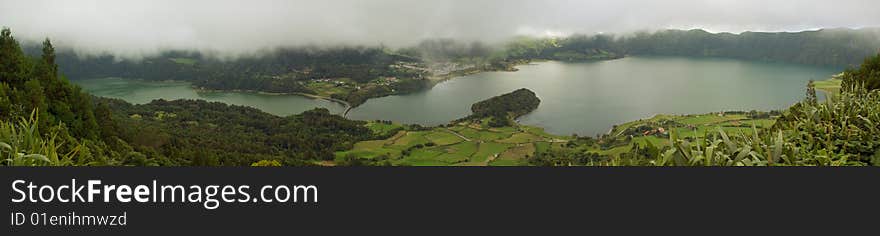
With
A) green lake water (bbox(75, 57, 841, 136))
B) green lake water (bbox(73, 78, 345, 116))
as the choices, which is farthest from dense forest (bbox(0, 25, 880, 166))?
green lake water (bbox(73, 78, 345, 116))

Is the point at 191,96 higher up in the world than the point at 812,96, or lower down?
lower down

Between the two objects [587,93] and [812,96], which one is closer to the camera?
[812,96]

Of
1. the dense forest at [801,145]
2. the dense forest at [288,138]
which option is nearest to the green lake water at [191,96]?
the dense forest at [288,138]

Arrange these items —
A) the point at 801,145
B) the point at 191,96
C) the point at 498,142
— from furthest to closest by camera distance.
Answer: the point at 191,96 → the point at 498,142 → the point at 801,145

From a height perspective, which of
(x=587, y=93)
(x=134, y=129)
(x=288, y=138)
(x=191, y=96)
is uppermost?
(x=134, y=129)

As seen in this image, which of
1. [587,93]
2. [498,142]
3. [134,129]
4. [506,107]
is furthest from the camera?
[587,93]

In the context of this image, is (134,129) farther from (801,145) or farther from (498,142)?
(498,142)

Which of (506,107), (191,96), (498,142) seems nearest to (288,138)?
(498,142)

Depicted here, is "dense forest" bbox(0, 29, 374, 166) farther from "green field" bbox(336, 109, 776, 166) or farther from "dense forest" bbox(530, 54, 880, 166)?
"green field" bbox(336, 109, 776, 166)
